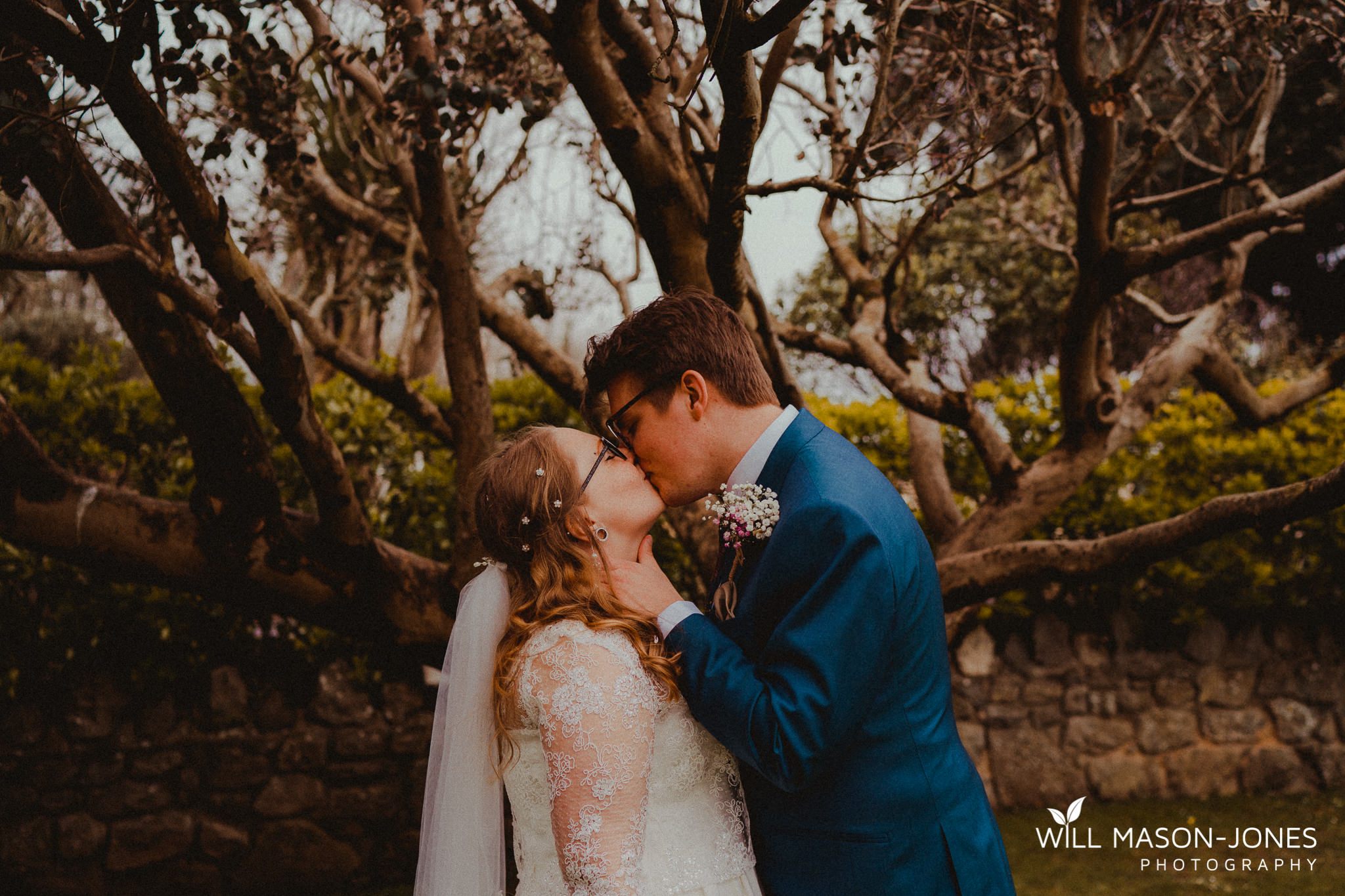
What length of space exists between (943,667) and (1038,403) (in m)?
4.26

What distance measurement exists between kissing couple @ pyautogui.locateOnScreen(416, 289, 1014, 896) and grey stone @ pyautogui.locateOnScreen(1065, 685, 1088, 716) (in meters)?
4.44

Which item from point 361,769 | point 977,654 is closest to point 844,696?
point 361,769

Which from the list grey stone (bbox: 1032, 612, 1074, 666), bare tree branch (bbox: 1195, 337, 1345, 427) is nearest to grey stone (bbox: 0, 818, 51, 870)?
grey stone (bbox: 1032, 612, 1074, 666)

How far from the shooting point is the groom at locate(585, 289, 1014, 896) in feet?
5.95

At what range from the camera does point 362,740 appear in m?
5.32

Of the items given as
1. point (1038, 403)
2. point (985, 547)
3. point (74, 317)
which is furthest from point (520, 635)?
point (74, 317)

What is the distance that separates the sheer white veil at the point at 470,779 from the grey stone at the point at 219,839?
3.56 metres

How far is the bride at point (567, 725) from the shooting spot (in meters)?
1.92

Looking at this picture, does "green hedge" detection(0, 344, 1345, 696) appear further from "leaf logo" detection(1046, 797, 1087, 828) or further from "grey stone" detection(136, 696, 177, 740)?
"leaf logo" detection(1046, 797, 1087, 828)

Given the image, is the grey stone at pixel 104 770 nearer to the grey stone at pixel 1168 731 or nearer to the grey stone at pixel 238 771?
the grey stone at pixel 238 771

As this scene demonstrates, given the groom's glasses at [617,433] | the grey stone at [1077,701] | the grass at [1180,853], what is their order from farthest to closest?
the grey stone at [1077,701]
the grass at [1180,853]
the groom's glasses at [617,433]

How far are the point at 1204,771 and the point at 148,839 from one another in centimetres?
671

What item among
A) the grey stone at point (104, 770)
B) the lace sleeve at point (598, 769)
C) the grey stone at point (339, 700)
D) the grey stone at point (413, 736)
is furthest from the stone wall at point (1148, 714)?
the grey stone at point (104, 770)

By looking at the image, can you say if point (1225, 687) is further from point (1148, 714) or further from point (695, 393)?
point (695, 393)
